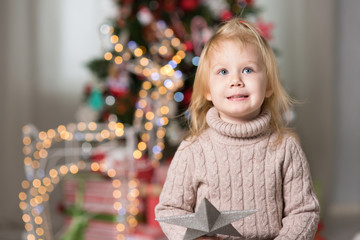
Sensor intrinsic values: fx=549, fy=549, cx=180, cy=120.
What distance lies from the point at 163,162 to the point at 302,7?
1.60 metres

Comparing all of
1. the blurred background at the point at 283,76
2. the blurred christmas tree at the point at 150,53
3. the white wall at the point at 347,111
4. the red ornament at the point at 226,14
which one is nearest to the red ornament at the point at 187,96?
the blurred christmas tree at the point at 150,53

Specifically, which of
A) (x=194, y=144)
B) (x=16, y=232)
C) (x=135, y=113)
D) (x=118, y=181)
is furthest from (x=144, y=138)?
(x=194, y=144)

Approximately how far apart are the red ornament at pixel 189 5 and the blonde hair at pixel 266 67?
1.85 m

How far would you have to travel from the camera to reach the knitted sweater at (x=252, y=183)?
1.09 meters

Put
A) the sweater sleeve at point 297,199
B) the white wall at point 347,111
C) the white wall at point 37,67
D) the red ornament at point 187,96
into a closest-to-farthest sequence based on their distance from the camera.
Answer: the sweater sleeve at point 297,199
the red ornament at point 187,96
the white wall at point 37,67
the white wall at point 347,111

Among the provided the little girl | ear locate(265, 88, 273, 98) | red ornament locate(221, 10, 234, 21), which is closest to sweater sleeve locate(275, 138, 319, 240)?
the little girl

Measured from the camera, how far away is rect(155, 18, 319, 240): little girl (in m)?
1.09

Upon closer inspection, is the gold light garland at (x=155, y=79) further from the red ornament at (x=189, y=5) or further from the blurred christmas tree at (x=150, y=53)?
the red ornament at (x=189, y=5)

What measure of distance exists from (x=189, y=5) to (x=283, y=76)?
3.66 feet

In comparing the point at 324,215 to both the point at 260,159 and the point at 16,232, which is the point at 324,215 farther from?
the point at 260,159

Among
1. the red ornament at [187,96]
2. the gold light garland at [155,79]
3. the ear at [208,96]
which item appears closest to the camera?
the ear at [208,96]

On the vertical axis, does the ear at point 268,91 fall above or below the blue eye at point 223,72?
below

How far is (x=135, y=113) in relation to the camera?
294cm

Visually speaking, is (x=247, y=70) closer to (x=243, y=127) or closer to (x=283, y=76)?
(x=243, y=127)
